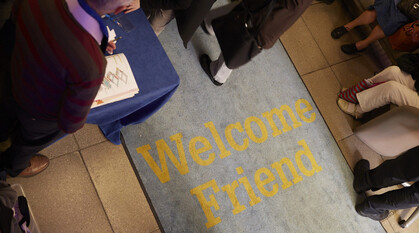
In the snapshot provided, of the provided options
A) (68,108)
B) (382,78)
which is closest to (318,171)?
(382,78)

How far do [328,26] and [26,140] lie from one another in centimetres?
388

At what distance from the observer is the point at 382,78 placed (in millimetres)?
3855

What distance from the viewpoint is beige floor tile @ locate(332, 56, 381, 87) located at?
440cm

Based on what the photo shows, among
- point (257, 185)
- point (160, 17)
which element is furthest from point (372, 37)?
point (160, 17)

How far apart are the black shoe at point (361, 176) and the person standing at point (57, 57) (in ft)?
9.55

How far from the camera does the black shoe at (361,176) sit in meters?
3.62

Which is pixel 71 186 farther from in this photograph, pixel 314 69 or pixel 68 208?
pixel 314 69

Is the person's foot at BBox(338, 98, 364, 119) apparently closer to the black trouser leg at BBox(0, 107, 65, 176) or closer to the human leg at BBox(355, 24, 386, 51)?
the human leg at BBox(355, 24, 386, 51)

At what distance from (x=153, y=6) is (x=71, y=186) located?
151 centimetres

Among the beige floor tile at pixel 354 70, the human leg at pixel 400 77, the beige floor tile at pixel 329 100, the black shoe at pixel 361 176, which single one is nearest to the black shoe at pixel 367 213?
the black shoe at pixel 361 176

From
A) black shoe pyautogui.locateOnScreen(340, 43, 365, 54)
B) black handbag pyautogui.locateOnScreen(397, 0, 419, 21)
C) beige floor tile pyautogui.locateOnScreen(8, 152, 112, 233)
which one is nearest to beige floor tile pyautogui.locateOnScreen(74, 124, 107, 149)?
beige floor tile pyautogui.locateOnScreen(8, 152, 112, 233)

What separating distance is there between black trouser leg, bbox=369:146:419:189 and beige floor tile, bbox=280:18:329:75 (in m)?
1.39

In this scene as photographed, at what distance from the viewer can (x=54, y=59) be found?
1.50m

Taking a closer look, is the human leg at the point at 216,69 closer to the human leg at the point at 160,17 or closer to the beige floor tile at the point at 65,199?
the human leg at the point at 160,17
